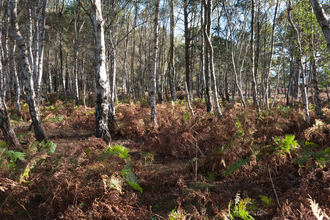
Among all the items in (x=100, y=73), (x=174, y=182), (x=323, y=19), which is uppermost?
(x=323, y=19)

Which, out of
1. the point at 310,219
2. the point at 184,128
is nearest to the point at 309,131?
the point at 184,128

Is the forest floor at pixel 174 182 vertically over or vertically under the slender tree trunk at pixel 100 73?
under

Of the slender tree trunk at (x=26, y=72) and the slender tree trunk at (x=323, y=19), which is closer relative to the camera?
the slender tree trunk at (x=323, y=19)

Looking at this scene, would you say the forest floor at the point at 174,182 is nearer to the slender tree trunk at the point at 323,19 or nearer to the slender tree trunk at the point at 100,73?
the slender tree trunk at the point at 100,73

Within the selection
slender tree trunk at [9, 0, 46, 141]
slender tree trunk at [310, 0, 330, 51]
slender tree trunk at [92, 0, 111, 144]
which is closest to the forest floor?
slender tree trunk at [92, 0, 111, 144]

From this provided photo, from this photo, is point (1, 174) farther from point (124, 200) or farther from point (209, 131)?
point (209, 131)

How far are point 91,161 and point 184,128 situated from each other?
126 inches

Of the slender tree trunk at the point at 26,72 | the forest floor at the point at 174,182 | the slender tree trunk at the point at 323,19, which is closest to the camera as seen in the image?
the forest floor at the point at 174,182

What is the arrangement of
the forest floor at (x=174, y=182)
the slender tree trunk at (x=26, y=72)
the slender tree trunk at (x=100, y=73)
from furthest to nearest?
1. the slender tree trunk at (x=100, y=73)
2. the slender tree trunk at (x=26, y=72)
3. the forest floor at (x=174, y=182)

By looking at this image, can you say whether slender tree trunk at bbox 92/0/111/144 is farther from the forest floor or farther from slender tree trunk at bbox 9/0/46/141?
slender tree trunk at bbox 9/0/46/141

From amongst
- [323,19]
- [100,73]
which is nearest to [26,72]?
[100,73]

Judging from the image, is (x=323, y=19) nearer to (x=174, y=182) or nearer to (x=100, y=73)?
(x=174, y=182)

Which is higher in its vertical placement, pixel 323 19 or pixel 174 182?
pixel 323 19

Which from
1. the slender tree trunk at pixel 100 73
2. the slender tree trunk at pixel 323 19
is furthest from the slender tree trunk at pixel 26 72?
the slender tree trunk at pixel 323 19
